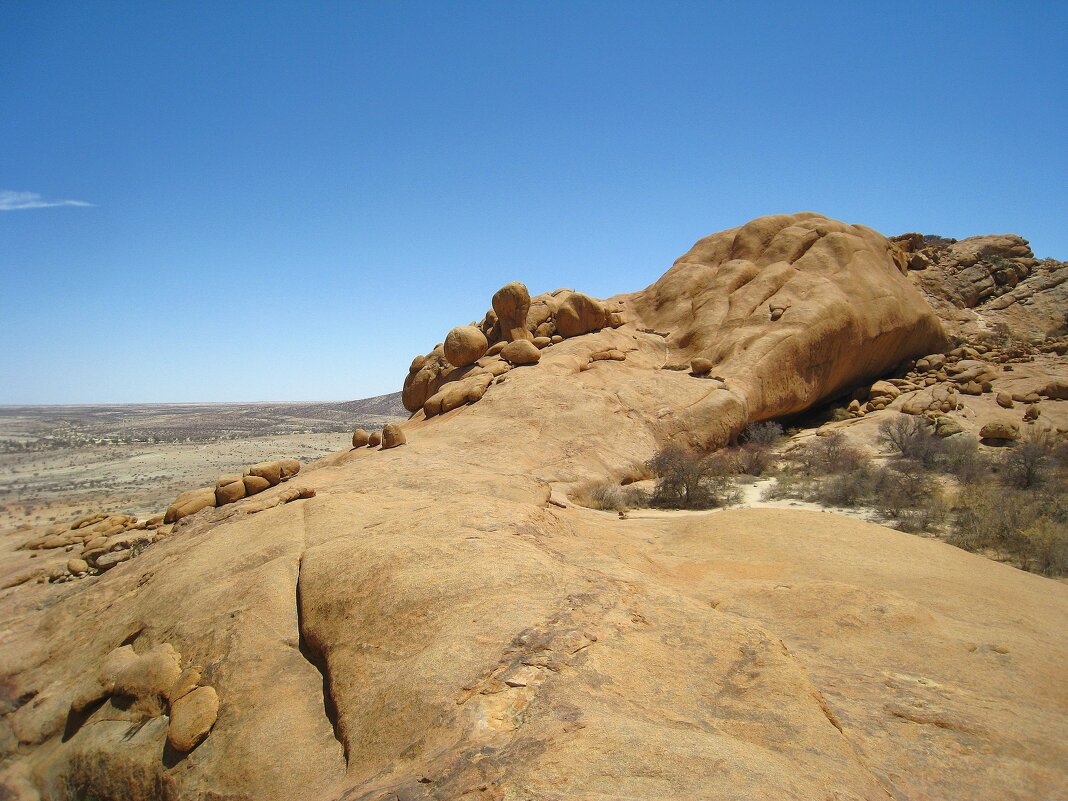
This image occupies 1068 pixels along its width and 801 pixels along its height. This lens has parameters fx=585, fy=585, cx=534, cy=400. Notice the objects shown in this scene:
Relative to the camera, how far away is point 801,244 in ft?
64.7

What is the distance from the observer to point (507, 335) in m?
18.0

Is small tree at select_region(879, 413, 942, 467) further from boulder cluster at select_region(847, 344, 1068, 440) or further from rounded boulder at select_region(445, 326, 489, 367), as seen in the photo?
rounded boulder at select_region(445, 326, 489, 367)

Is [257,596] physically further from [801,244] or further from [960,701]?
[801,244]

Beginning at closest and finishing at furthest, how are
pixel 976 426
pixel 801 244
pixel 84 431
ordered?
pixel 976 426, pixel 801 244, pixel 84 431

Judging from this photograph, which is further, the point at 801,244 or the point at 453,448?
the point at 801,244

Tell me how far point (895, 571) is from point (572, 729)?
17.8 ft

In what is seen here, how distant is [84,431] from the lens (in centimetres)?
7356

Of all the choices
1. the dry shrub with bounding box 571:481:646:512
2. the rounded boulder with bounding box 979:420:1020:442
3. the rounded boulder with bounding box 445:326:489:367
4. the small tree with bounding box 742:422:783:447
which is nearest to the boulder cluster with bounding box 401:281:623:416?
the rounded boulder with bounding box 445:326:489:367

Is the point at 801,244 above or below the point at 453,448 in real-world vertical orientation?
above

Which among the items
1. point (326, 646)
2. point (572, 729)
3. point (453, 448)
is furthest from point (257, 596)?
point (453, 448)

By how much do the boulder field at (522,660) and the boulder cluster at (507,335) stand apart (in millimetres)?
6887

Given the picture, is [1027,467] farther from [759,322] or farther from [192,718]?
[192,718]

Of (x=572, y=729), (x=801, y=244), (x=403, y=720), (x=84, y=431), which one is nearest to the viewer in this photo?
(x=572, y=729)

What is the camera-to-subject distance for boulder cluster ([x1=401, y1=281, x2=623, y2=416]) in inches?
659
